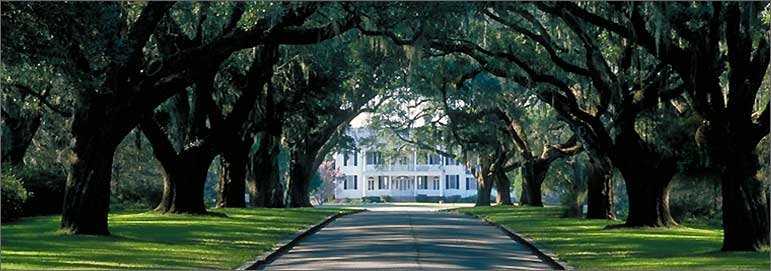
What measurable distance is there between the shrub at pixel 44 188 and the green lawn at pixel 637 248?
1824 centimetres

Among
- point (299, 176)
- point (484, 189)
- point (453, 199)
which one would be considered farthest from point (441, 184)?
point (299, 176)

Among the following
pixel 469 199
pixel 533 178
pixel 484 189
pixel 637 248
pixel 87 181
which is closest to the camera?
pixel 637 248

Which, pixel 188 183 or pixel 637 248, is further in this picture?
pixel 188 183

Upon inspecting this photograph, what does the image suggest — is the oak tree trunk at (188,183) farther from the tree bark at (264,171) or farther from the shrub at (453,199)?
the shrub at (453,199)

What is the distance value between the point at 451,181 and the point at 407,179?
5226 millimetres

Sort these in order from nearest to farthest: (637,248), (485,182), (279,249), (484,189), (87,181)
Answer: (279,249) → (637,248) → (87,181) → (485,182) → (484,189)

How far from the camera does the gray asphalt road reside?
22328mm

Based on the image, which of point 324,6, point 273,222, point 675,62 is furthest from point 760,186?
point 273,222

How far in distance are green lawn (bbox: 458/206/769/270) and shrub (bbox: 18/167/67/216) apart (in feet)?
59.9

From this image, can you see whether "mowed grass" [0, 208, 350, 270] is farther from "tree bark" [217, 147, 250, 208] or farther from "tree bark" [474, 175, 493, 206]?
"tree bark" [474, 175, 493, 206]

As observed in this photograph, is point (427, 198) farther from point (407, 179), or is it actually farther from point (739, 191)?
point (739, 191)

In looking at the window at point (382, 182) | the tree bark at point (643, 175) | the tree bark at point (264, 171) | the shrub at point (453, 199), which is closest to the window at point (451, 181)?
the window at point (382, 182)

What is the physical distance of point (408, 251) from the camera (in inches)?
1041

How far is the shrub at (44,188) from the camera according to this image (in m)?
47.5
